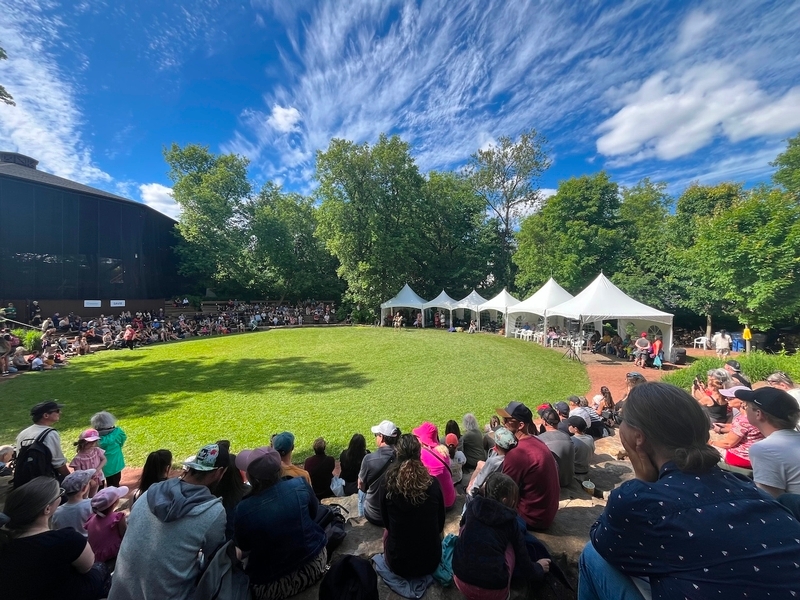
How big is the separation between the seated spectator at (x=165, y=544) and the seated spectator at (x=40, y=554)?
322 millimetres

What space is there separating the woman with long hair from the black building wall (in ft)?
89.5

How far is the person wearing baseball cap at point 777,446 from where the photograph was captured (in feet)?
7.17

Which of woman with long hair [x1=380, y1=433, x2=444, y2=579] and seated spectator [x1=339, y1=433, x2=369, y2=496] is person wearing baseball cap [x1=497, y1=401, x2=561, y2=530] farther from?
seated spectator [x1=339, y1=433, x2=369, y2=496]

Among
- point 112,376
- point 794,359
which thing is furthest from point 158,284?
point 794,359

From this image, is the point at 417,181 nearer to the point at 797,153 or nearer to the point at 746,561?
the point at 797,153

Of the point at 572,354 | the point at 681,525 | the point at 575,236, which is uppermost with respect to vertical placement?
the point at 575,236

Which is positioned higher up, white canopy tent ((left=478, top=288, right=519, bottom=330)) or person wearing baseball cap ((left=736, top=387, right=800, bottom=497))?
white canopy tent ((left=478, top=288, right=519, bottom=330))

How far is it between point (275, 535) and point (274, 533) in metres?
0.02

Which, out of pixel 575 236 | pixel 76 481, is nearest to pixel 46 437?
pixel 76 481

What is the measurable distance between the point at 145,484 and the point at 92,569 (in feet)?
3.09

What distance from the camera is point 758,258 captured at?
514 inches

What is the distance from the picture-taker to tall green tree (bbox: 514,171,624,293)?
22297 mm

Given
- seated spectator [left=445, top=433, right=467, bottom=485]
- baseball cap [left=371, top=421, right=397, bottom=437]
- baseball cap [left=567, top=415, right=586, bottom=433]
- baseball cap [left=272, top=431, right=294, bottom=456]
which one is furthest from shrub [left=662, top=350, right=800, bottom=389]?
baseball cap [left=272, top=431, right=294, bottom=456]

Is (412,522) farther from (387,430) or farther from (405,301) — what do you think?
(405,301)
